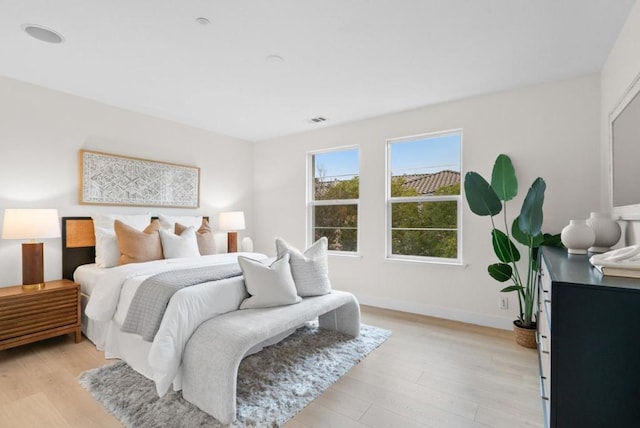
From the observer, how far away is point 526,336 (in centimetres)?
275

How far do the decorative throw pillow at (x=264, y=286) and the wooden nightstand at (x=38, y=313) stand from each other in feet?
5.66

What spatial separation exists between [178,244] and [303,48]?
2.30 m

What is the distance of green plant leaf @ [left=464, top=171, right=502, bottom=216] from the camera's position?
9.45ft

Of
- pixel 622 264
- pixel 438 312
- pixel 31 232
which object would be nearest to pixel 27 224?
pixel 31 232

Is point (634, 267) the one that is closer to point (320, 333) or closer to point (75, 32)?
point (320, 333)

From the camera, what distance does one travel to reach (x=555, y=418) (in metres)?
1.19

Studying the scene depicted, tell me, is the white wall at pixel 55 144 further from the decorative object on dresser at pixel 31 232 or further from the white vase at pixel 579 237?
the white vase at pixel 579 237

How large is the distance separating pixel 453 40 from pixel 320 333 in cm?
268

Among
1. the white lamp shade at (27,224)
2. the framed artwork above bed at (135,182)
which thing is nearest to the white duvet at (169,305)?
the white lamp shade at (27,224)

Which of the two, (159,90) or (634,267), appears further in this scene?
(159,90)

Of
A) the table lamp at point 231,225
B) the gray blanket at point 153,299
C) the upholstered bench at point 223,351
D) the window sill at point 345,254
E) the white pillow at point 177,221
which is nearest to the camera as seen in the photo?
the upholstered bench at point 223,351

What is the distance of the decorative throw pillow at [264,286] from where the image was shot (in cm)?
233

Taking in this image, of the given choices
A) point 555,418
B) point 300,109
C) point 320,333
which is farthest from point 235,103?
point 555,418

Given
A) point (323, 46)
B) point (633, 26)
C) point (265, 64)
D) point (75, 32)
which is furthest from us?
point (265, 64)
